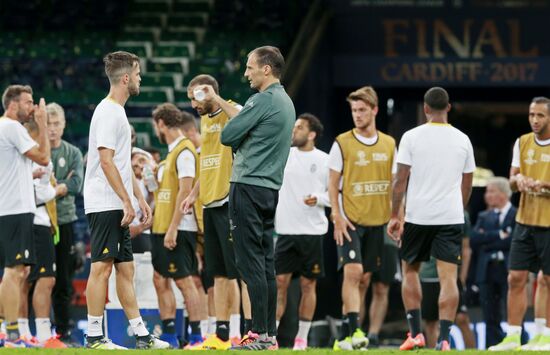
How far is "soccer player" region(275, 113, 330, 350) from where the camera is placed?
13.5 metres

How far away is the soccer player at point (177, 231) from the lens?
42.3ft

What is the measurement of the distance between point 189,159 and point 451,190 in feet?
8.69

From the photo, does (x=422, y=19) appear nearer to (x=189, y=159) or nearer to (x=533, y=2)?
(x=533, y=2)

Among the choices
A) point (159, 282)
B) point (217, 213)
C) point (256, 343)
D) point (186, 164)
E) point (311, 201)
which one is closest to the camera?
point (256, 343)

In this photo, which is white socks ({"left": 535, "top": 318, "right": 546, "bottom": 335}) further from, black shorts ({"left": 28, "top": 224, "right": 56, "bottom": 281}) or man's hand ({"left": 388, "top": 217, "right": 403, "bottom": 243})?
black shorts ({"left": 28, "top": 224, "right": 56, "bottom": 281})

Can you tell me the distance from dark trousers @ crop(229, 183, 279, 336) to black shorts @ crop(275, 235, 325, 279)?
3.45 metres

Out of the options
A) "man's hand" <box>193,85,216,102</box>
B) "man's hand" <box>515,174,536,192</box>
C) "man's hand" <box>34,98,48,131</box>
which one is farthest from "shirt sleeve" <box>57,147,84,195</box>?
"man's hand" <box>515,174,536,192</box>

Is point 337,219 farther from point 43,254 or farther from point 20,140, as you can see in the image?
point 20,140

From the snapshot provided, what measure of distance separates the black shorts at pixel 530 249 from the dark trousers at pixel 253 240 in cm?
291

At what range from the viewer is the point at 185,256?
13.0m

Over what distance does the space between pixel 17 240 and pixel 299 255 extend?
10.4 feet

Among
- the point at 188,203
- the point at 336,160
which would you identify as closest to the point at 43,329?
the point at 188,203

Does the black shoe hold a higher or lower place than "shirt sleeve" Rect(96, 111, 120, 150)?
lower

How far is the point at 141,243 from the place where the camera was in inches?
531
